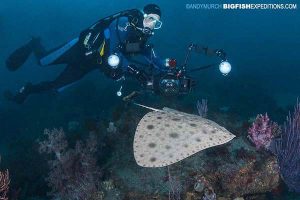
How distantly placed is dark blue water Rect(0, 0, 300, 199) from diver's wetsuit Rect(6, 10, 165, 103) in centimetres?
165

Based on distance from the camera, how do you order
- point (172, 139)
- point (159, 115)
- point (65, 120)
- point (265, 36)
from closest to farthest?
1. point (172, 139)
2. point (159, 115)
3. point (65, 120)
4. point (265, 36)

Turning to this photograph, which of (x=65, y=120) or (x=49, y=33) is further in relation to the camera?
(x=49, y=33)

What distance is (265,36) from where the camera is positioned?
4162 cm

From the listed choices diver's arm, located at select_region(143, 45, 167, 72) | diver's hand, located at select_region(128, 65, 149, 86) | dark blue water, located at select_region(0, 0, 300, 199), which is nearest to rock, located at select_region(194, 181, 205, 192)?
diver's hand, located at select_region(128, 65, 149, 86)

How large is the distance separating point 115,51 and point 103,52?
0.46m

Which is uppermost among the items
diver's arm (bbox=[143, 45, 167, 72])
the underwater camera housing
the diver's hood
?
the diver's hood

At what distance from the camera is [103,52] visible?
27.8 ft

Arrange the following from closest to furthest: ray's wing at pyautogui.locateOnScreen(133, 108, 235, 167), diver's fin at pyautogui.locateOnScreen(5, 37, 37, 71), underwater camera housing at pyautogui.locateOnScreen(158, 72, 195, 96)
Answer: ray's wing at pyautogui.locateOnScreen(133, 108, 235, 167) → underwater camera housing at pyautogui.locateOnScreen(158, 72, 195, 96) → diver's fin at pyautogui.locateOnScreen(5, 37, 37, 71)

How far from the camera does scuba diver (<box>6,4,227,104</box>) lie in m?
7.52

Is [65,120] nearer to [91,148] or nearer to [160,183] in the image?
[91,148]

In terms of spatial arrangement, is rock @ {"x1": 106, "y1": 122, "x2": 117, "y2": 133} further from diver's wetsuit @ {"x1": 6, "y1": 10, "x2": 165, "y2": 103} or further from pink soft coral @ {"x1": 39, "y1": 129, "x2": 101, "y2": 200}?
diver's wetsuit @ {"x1": 6, "y1": 10, "x2": 165, "y2": 103}

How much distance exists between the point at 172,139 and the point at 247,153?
8.03 feet

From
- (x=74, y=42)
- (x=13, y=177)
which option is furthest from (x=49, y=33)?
(x=13, y=177)

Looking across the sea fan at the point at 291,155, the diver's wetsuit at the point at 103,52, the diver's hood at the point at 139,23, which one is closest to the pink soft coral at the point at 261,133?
the sea fan at the point at 291,155
